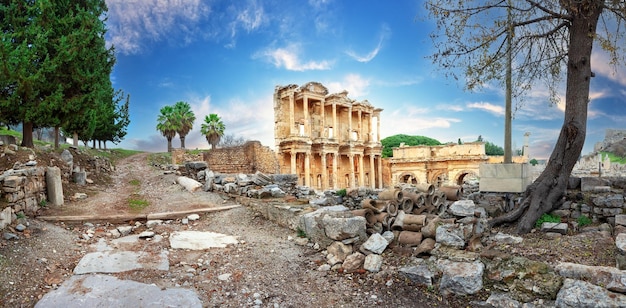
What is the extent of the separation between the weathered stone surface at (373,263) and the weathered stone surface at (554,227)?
3966mm

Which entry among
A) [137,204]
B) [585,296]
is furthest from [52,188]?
[585,296]

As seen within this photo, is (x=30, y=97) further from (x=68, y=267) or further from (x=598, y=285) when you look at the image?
(x=598, y=285)

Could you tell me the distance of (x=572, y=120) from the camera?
23.4 ft

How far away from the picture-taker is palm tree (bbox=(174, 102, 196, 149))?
1515 inches

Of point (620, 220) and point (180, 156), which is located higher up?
point (180, 156)

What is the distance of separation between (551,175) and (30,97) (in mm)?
17521

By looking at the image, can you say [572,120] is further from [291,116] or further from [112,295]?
[291,116]

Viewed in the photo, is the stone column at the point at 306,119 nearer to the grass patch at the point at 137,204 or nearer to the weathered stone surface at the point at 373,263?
the grass patch at the point at 137,204

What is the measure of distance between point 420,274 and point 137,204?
8220 millimetres

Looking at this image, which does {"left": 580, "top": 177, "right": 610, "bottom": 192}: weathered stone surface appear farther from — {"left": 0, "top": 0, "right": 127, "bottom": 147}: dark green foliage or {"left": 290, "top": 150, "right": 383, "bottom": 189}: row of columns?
{"left": 290, "top": 150, "right": 383, "bottom": 189}: row of columns

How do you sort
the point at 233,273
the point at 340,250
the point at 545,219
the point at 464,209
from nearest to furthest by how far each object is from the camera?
1. the point at 233,273
2. the point at 340,250
3. the point at 464,209
4. the point at 545,219

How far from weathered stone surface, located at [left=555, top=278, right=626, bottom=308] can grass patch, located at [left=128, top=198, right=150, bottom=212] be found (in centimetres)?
912

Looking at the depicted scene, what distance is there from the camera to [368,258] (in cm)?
541

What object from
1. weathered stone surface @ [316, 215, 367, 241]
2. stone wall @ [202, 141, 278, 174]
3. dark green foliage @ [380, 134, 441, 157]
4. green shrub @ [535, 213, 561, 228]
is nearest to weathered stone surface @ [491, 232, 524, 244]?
green shrub @ [535, 213, 561, 228]
